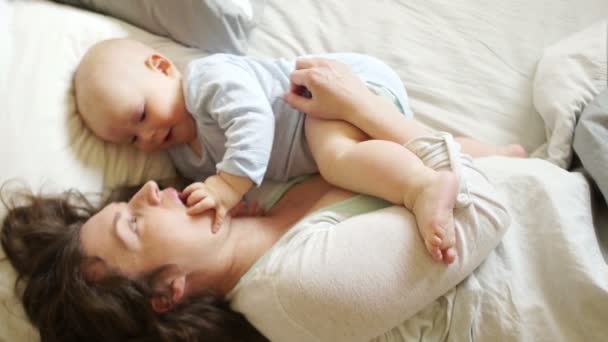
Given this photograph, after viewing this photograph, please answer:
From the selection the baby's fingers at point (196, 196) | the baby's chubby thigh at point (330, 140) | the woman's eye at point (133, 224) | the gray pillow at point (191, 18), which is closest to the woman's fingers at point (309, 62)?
the baby's chubby thigh at point (330, 140)

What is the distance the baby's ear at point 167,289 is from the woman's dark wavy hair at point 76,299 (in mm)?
11

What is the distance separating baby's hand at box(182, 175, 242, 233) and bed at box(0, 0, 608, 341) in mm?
197

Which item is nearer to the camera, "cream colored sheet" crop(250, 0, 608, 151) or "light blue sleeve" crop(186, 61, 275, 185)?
"light blue sleeve" crop(186, 61, 275, 185)

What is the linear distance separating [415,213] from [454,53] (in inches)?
24.7

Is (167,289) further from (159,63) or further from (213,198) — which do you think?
(159,63)

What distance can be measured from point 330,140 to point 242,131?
0.53ft

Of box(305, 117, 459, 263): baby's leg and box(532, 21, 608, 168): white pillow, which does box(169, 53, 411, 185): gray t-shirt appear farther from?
box(532, 21, 608, 168): white pillow

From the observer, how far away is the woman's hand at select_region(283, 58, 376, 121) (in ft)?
3.05

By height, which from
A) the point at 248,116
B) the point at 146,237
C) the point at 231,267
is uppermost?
the point at 248,116

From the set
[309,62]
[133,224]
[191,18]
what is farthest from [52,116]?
[309,62]

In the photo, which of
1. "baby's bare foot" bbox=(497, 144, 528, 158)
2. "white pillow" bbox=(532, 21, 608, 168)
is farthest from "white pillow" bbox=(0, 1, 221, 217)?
"white pillow" bbox=(532, 21, 608, 168)

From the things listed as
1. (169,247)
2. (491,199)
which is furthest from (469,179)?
(169,247)

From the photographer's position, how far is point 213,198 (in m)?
0.86

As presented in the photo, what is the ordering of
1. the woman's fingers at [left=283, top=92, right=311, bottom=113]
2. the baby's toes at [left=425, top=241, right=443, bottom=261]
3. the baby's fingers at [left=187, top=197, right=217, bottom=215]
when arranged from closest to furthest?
the baby's toes at [left=425, top=241, right=443, bottom=261] < the baby's fingers at [left=187, top=197, right=217, bottom=215] < the woman's fingers at [left=283, top=92, right=311, bottom=113]
